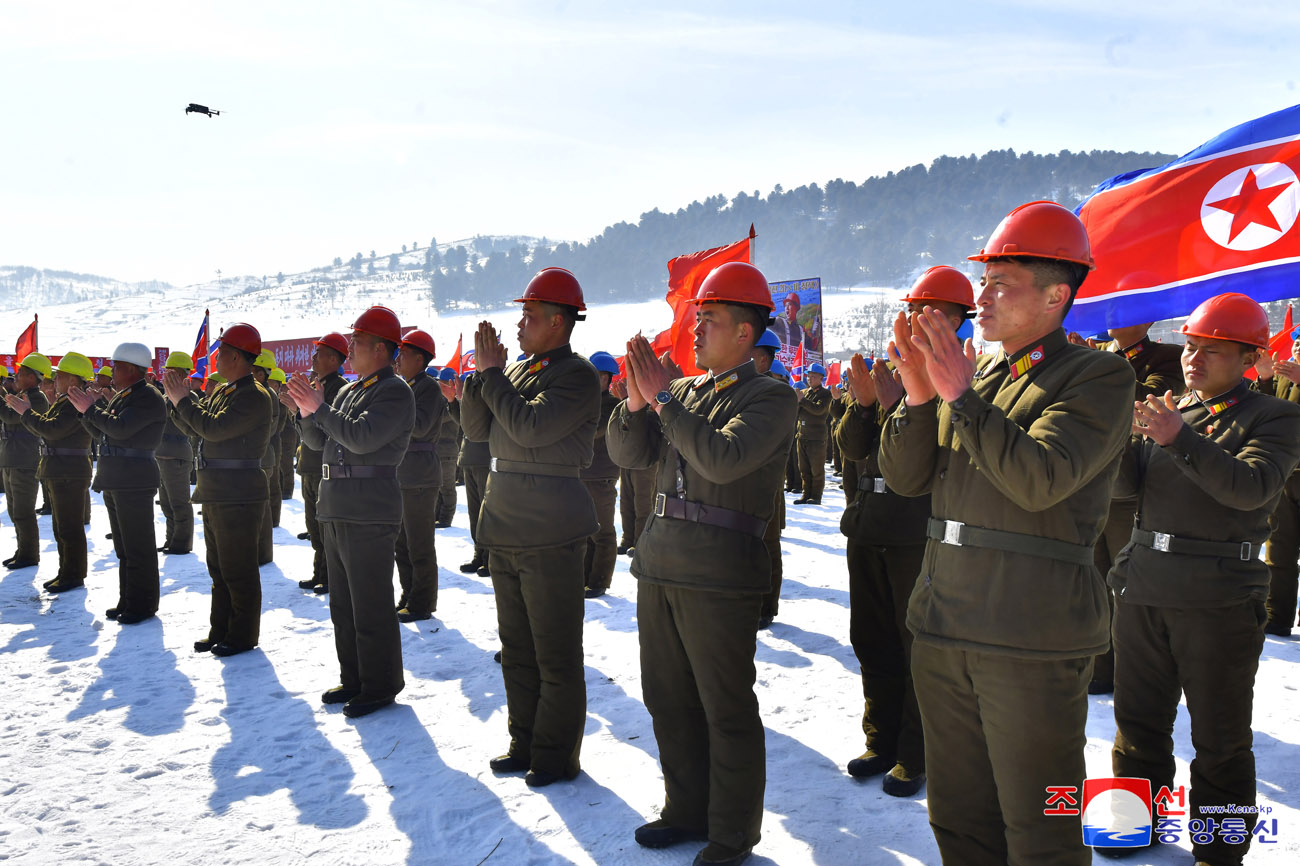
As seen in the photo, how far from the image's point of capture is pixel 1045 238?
2588 millimetres

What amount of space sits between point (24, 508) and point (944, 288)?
11.0 metres

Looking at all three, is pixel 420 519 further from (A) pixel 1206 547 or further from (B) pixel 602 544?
(A) pixel 1206 547

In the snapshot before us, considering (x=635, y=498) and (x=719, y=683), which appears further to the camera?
(x=635, y=498)

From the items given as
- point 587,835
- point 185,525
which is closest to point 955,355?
point 587,835

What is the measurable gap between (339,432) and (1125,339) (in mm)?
4750

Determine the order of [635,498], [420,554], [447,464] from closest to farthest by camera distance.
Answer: [420,554], [635,498], [447,464]

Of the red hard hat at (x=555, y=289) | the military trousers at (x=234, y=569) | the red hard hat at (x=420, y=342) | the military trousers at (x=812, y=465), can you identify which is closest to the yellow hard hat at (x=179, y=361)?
the red hard hat at (x=420, y=342)

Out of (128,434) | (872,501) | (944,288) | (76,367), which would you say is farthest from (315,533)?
(944,288)

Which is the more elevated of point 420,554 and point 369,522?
point 369,522

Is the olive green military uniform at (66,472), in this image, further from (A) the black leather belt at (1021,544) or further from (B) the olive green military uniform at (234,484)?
(A) the black leather belt at (1021,544)

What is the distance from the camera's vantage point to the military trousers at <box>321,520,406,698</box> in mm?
5602

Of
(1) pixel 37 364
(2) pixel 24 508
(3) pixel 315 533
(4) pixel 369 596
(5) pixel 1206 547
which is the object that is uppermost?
(1) pixel 37 364

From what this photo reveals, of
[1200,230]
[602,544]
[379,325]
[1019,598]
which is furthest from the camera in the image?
[602,544]

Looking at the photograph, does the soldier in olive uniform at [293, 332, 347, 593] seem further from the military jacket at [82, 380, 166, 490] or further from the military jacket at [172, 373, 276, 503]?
the military jacket at [82, 380, 166, 490]
